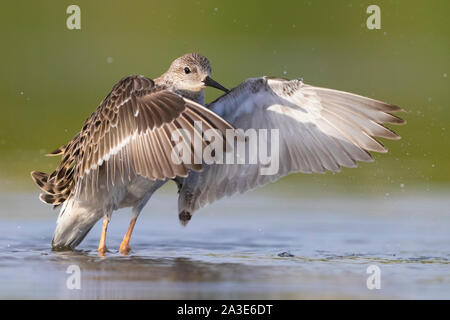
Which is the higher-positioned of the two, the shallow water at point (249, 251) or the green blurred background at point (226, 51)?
the green blurred background at point (226, 51)

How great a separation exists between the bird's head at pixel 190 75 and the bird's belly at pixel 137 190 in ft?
3.18

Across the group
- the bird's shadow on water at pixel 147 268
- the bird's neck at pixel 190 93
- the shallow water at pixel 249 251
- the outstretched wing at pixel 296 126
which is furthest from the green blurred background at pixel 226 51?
the bird's shadow on water at pixel 147 268

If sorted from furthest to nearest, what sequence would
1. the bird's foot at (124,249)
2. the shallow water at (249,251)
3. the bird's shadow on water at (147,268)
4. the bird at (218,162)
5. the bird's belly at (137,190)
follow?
the bird's foot at (124,249) → the bird's belly at (137,190) → the bird at (218,162) → the bird's shadow on water at (147,268) → the shallow water at (249,251)

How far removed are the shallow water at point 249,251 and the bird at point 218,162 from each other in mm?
469

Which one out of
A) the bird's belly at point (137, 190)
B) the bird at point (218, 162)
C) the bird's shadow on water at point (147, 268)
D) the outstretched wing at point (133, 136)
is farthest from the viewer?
the bird's belly at point (137, 190)

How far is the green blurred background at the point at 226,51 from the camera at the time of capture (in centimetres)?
1631

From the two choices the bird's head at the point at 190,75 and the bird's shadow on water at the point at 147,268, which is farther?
the bird's head at the point at 190,75

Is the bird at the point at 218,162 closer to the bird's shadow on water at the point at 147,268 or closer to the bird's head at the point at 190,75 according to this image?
the bird's head at the point at 190,75

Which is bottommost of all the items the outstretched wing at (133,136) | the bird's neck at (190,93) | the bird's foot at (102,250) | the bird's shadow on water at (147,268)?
the bird's shadow on water at (147,268)

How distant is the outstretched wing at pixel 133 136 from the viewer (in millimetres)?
7809

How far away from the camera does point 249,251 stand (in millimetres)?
9328

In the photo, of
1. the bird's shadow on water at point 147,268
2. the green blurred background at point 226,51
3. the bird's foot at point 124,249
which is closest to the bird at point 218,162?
the bird's foot at point 124,249

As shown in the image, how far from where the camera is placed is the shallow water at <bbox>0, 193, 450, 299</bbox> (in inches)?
289

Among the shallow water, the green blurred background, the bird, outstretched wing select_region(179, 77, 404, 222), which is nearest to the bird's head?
the bird
